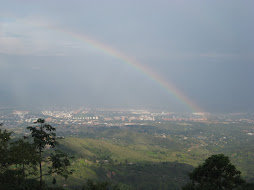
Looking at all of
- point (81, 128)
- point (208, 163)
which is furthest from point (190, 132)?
point (208, 163)

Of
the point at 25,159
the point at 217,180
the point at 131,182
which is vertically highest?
the point at 25,159

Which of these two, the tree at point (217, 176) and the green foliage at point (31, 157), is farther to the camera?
the tree at point (217, 176)

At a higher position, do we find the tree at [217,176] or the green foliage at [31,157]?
the green foliage at [31,157]

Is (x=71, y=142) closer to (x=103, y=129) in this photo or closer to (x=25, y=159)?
(x=103, y=129)

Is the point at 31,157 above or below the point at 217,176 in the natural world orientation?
above

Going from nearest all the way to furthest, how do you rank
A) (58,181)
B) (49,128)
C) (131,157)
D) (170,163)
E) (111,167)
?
(49,128) → (58,181) → (111,167) → (170,163) → (131,157)

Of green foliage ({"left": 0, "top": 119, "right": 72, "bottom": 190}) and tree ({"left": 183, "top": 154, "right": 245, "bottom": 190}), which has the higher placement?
green foliage ({"left": 0, "top": 119, "right": 72, "bottom": 190})

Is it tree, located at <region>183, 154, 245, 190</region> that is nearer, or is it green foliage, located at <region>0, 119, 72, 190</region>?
green foliage, located at <region>0, 119, 72, 190</region>

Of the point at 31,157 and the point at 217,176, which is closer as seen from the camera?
the point at 31,157
